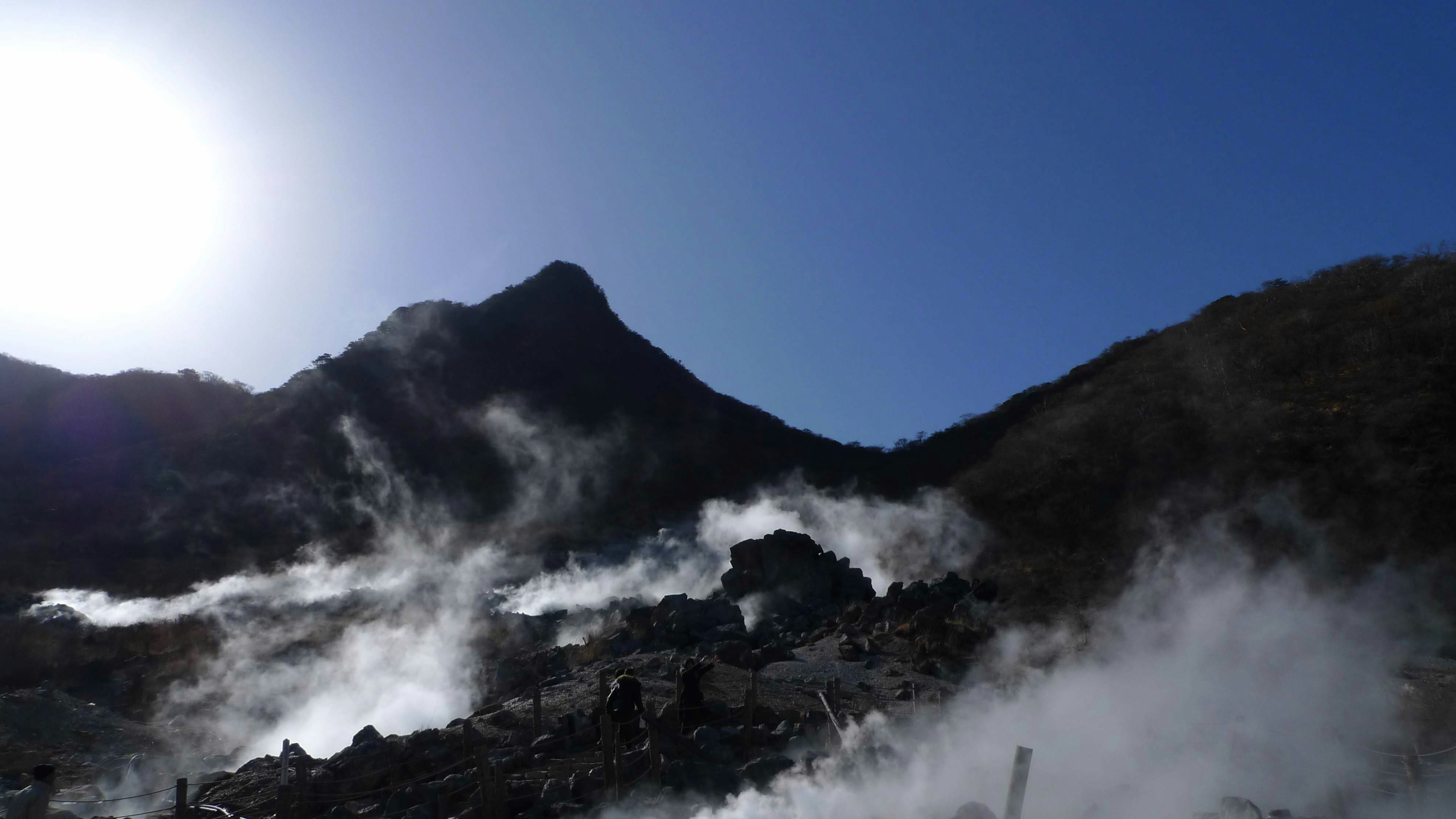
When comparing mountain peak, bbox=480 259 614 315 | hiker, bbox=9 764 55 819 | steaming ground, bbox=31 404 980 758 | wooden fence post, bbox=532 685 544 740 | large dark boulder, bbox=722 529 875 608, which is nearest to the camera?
hiker, bbox=9 764 55 819

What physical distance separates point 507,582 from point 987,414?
99.2ft

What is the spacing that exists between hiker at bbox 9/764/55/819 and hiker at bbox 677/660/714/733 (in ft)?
22.6

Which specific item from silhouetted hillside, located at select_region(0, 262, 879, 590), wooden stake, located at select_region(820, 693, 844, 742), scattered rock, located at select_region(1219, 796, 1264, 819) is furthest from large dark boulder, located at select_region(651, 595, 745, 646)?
silhouetted hillside, located at select_region(0, 262, 879, 590)

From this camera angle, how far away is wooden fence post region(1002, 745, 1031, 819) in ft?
21.4

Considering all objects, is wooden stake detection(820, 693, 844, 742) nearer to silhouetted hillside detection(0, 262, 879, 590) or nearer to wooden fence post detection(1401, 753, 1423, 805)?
wooden fence post detection(1401, 753, 1423, 805)

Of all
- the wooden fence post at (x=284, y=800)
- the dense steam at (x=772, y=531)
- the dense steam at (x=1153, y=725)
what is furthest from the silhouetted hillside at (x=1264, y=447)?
the wooden fence post at (x=284, y=800)

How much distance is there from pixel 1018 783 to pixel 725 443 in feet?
159

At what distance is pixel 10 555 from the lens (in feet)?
111

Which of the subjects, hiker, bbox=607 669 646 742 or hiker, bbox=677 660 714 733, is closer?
hiker, bbox=607 669 646 742

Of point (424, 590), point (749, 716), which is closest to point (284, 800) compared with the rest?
point (749, 716)

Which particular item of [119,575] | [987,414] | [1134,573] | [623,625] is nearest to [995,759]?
[623,625]

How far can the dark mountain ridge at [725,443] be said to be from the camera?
28297mm

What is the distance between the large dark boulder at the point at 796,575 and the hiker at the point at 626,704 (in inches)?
592

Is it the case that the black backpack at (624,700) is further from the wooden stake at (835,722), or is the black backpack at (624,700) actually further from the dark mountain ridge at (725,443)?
the dark mountain ridge at (725,443)
